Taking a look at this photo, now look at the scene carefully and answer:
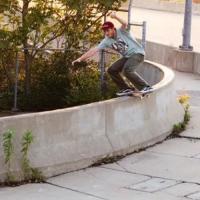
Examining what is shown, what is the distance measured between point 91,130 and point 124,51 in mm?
1701

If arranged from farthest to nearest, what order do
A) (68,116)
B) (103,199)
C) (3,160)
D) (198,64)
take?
(198,64)
(68,116)
(3,160)
(103,199)

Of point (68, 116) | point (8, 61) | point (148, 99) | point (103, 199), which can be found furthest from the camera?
point (8, 61)

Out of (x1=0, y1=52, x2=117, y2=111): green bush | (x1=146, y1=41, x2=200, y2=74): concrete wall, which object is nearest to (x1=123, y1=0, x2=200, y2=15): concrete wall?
(x1=146, y1=41, x2=200, y2=74): concrete wall

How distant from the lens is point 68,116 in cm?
828

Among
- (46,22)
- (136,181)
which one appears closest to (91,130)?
(136,181)

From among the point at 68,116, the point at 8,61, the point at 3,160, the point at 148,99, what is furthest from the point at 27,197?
the point at 8,61

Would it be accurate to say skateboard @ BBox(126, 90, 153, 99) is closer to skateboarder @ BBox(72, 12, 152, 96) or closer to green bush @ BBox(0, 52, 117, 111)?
skateboarder @ BBox(72, 12, 152, 96)

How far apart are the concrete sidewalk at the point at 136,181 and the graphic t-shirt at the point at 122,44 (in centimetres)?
142

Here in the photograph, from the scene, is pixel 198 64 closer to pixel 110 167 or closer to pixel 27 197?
pixel 110 167

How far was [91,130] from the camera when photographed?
28.2 feet

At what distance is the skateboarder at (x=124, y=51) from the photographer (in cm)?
962

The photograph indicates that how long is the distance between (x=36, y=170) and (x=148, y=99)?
2.52 m

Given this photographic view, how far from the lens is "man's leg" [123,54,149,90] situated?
984cm

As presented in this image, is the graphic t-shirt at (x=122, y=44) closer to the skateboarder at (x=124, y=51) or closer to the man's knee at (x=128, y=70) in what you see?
the skateboarder at (x=124, y=51)
